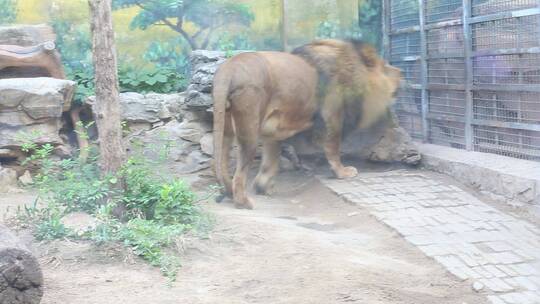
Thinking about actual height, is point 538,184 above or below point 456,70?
below

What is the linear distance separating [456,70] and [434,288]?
A: 406cm

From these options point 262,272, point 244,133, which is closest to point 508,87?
point 244,133

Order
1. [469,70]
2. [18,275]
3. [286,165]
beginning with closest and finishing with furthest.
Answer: [18,275]
[469,70]
[286,165]

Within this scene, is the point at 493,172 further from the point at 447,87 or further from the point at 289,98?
the point at 289,98

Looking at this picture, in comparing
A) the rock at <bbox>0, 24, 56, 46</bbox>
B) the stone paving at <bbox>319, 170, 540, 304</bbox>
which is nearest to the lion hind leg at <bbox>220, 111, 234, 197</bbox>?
the stone paving at <bbox>319, 170, 540, 304</bbox>

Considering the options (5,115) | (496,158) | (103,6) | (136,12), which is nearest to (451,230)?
(496,158)

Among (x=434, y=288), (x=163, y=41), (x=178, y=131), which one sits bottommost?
(x=434, y=288)

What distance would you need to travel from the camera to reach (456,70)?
8641 millimetres

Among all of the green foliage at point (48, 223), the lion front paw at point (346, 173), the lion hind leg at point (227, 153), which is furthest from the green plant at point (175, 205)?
the lion front paw at point (346, 173)

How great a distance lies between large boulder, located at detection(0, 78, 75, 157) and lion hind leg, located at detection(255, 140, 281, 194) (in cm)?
218

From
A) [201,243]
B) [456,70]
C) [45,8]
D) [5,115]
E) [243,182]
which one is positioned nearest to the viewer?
[201,243]

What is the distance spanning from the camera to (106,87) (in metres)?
5.88

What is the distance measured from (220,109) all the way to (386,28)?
13.3ft

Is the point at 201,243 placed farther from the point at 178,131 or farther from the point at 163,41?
the point at 163,41
